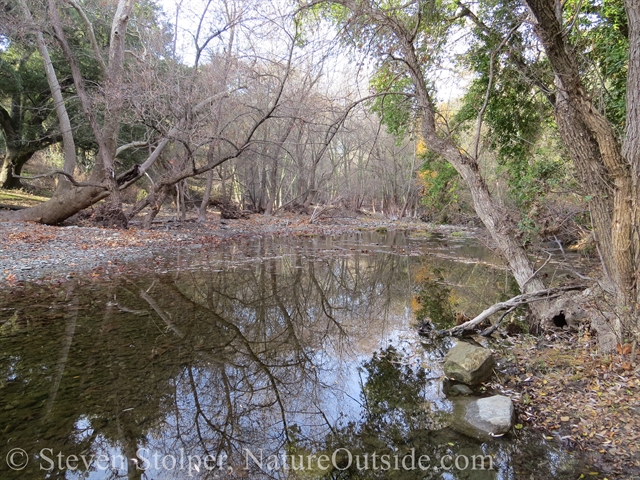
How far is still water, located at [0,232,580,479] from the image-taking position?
304cm

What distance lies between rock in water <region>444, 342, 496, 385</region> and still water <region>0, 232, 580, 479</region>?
24 cm

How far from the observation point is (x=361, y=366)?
16.6ft

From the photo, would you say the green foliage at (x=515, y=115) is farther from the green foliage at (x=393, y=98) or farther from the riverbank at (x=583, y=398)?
the riverbank at (x=583, y=398)

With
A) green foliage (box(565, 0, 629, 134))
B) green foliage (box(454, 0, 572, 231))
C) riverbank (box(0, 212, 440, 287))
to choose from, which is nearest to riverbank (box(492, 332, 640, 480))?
green foliage (box(454, 0, 572, 231))

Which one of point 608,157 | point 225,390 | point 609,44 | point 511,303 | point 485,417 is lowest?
point 225,390

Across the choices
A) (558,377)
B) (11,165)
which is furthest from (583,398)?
(11,165)

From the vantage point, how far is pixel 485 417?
11.8 ft

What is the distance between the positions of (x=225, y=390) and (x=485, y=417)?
109 inches

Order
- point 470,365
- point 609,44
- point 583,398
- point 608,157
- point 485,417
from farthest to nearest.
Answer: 1. point 609,44
2. point 470,365
3. point 608,157
4. point 583,398
5. point 485,417

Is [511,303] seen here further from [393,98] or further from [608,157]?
[393,98]

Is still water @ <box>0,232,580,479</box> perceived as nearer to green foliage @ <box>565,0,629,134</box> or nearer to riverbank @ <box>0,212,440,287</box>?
riverbank @ <box>0,212,440,287</box>

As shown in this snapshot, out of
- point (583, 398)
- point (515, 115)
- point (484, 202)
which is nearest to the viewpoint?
point (583, 398)

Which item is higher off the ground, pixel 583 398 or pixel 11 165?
pixel 11 165

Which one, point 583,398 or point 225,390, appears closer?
point 583,398
